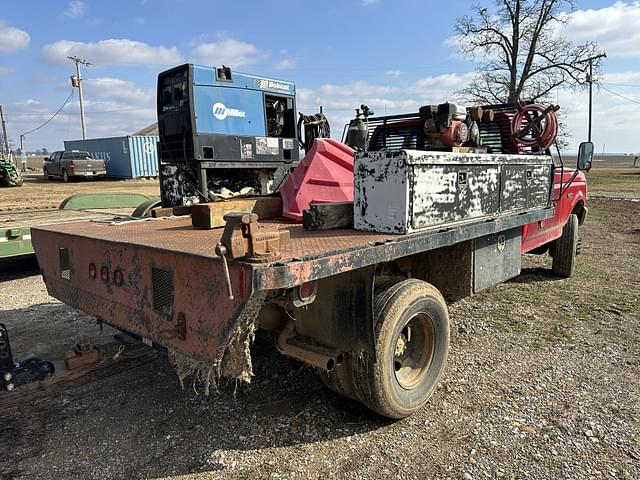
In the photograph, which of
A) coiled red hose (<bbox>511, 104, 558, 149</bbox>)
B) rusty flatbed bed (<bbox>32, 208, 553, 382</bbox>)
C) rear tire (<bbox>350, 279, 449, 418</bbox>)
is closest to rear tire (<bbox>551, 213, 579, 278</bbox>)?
coiled red hose (<bbox>511, 104, 558, 149</bbox>)

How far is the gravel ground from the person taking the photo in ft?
8.69

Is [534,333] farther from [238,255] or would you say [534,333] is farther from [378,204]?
[238,255]

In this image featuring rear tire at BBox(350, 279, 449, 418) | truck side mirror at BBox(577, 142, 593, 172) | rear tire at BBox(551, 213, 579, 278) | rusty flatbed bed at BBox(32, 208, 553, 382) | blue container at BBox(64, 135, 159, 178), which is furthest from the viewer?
blue container at BBox(64, 135, 159, 178)

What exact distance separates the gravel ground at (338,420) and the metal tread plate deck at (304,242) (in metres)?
1.13

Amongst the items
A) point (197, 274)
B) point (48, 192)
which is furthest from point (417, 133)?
point (48, 192)

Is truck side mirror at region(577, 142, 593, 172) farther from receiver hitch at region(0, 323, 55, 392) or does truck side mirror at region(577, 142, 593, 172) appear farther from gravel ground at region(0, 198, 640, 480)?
receiver hitch at region(0, 323, 55, 392)

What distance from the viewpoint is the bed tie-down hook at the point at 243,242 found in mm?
2035

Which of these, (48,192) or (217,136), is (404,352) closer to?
(217,136)

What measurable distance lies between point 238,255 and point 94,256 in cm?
137

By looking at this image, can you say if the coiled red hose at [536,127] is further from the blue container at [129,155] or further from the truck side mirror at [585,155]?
the blue container at [129,155]

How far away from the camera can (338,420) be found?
309 cm

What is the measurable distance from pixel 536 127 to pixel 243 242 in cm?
378

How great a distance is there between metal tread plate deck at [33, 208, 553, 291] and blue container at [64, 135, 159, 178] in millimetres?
26996

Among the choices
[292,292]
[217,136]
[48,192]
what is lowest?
[292,292]
